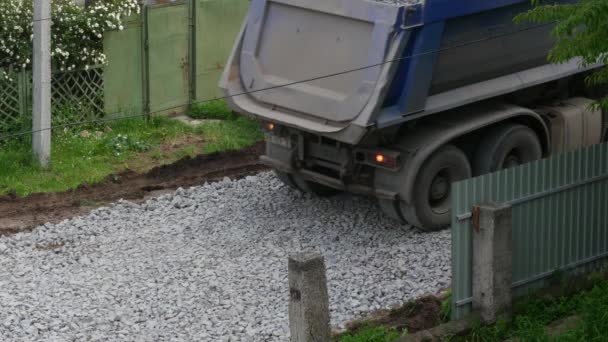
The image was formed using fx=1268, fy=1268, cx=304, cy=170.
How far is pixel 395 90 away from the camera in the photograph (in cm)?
1250

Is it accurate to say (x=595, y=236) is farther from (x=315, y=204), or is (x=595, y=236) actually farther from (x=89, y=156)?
(x=89, y=156)

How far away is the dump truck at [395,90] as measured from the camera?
12.4 meters

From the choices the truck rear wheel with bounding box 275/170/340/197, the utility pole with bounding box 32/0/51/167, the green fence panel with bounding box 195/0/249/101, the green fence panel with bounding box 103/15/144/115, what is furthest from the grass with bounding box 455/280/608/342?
the green fence panel with bounding box 195/0/249/101

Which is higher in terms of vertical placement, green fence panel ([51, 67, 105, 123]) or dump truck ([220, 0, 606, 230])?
dump truck ([220, 0, 606, 230])

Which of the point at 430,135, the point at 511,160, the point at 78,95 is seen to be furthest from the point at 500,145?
the point at 78,95

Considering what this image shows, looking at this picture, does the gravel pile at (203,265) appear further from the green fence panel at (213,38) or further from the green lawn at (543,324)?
the green fence panel at (213,38)

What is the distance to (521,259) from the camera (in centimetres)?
1132

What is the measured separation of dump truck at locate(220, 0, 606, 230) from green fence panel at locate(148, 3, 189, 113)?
4195mm

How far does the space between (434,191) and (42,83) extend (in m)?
5.12

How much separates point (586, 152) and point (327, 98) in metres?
2.62

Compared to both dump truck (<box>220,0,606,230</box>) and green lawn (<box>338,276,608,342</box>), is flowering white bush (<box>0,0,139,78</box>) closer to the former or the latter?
dump truck (<box>220,0,606,230</box>)

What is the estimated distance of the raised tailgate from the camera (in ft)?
40.5

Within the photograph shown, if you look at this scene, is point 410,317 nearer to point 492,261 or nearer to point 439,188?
point 492,261

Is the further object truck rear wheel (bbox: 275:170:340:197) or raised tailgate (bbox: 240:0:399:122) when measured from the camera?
truck rear wheel (bbox: 275:170:340:197)
